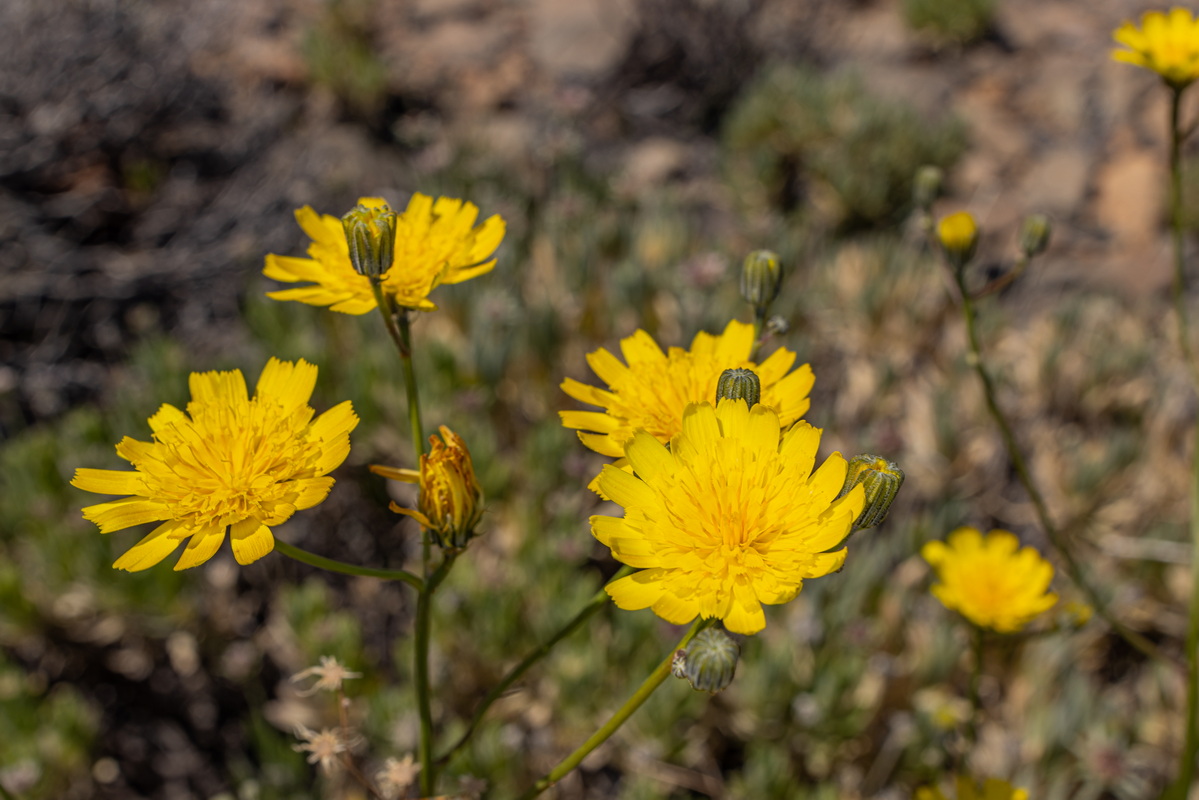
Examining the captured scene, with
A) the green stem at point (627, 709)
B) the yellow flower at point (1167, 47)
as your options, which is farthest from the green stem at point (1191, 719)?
the green stem at point (627, 709)

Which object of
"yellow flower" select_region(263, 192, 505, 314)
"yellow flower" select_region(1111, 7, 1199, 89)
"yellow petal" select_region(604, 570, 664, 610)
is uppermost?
"yellow flower" select_region(1111, 7, 1199, 89)

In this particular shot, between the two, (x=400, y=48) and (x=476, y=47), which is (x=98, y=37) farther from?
(x=476, y=47)

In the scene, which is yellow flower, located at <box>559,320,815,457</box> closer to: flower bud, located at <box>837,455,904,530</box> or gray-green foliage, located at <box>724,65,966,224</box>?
flower bud, located at <box>837,455,904,530</box>

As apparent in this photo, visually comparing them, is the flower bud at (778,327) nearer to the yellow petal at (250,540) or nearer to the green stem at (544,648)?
the green stem at (544,648)

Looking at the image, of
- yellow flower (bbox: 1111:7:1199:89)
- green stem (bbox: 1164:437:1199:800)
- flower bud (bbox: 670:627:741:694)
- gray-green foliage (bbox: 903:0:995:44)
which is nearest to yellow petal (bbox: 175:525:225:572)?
flower bud (bbox: 670:627:741:694)

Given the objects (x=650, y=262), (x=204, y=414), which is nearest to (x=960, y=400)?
(x=650, y=262)
